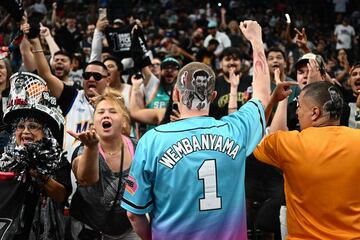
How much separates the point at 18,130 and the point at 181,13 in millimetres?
18592

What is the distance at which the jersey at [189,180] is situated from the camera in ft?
11.1

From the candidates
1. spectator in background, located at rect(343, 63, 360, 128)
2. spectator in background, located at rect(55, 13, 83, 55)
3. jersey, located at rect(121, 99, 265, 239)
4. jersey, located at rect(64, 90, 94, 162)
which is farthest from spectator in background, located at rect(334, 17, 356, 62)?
jersey, located at rect(121, 99, 265, 239)

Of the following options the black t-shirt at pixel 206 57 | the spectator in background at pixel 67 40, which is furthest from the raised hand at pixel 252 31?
the spectator in background at pixel 67 40

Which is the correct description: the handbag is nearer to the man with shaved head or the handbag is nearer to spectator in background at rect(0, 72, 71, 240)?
spectator in background at rect(0, 72, 71, 240)

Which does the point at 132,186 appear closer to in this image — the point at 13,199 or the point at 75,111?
the point at 13,199

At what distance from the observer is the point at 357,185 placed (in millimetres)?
3568

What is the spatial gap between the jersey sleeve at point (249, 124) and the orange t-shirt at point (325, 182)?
243mm

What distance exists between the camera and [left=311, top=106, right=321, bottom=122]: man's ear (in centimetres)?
372

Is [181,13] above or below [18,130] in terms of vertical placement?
above

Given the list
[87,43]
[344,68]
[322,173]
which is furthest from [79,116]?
[87,43]

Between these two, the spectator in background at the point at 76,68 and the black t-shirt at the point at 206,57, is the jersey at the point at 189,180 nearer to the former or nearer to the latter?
the spectator in background at the point at 76,68

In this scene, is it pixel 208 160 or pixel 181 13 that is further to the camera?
A: pixel 181 13

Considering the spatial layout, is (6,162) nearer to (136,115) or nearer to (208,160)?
(208,160)

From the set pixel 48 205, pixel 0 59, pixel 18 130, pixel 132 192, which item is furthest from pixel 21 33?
pixel 132 192
